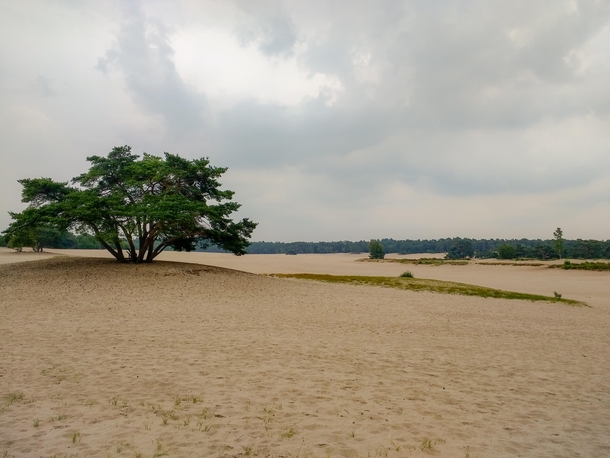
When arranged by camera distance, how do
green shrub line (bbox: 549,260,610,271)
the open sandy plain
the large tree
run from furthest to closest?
green shrub line (bbox: 549,260,610,271), the large tree, the open sandy plain

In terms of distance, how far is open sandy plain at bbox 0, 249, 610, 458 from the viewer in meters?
4.89

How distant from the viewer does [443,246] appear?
511 feet

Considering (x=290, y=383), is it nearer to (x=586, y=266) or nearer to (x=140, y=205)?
(x=140, y=205)

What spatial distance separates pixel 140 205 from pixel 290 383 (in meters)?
21.3

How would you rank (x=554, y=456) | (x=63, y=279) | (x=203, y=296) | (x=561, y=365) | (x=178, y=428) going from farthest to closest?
(x=63, y=279)
(x=203, y=296)
(x=561, y=365)
(x=178, y=428)
(x=554, y=456)

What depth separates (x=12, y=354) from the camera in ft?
27.3

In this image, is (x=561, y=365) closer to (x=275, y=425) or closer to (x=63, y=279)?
(x=275, y=425)

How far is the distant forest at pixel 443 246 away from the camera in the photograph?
94938 mm

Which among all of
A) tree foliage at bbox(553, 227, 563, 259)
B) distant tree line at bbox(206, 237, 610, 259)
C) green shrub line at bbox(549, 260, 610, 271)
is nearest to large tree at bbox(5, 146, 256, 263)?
green shrub line at bbox(549, 260, 610, 271)

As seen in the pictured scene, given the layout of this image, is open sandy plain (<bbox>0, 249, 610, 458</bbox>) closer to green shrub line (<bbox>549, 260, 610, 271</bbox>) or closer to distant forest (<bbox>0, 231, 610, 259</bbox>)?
green shrub line (<bbox>549, 260, 610, 271</bbox>)

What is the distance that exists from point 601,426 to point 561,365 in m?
4.04

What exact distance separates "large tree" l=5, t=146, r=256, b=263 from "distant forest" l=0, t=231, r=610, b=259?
57491 mm

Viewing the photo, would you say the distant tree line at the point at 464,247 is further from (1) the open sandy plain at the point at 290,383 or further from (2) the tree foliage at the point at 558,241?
(1) the open sandy plain at the point at 290,383

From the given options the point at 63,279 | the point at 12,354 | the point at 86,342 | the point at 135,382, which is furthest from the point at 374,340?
the point at 63,279
